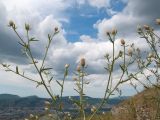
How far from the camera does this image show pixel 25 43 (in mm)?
5887

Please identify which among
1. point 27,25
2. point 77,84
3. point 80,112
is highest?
point 27,25

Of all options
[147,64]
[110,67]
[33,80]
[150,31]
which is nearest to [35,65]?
[33,80]

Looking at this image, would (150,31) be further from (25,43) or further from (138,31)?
(25,43)

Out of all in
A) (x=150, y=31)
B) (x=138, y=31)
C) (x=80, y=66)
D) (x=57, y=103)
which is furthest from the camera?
(x=138, y=31)

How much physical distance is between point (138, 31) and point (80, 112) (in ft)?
9.31

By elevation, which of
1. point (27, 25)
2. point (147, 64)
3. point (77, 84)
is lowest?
point (77, 84)

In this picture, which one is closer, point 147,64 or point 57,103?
point 57,103

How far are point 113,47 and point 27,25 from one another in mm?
1562

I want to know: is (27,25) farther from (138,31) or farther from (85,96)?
(138,31)

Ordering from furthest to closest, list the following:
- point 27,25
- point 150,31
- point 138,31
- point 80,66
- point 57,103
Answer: point 138,31, point 150,31, point 27,25, point 80,66, point 57,103

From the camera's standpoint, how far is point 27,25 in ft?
20.6

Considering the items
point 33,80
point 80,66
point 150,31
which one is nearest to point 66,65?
point 80,66

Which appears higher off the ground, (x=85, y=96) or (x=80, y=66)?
(x=80, y=66)

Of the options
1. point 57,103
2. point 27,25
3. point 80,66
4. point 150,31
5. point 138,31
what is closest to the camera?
point 57,103
